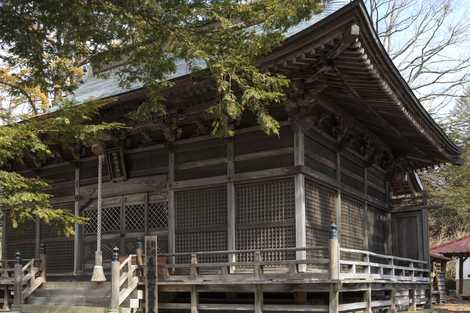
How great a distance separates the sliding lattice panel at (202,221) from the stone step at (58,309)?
2589mm

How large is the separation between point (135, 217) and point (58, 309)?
3149 mm

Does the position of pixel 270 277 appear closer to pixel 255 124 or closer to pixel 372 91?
pixel 255 124

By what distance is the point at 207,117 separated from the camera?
12.9 meters

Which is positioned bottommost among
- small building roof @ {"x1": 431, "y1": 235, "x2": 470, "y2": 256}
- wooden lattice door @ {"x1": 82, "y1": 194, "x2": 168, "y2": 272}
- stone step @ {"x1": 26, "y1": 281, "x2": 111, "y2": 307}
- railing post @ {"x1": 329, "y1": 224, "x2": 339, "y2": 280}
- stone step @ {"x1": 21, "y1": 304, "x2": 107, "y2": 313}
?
stone step @ {"x1": 21, "y1": 304, "x2": 107, "y2": 313}

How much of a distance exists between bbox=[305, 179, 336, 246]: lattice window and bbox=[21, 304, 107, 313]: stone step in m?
4.57

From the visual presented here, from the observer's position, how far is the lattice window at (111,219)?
14.8 meters

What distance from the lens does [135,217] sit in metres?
14.6

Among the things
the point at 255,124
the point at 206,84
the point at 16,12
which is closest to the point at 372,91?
the point at 255,124

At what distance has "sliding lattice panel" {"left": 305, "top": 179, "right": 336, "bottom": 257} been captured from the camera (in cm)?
1245

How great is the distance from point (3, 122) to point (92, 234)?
513cm

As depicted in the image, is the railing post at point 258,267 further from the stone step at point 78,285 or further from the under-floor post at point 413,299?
the under-floor post at point 413,299

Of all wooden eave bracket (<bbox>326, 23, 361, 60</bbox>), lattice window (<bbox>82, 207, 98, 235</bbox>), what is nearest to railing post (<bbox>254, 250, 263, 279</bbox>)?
wooden eave bracket (<bbox>326, 23, 361, 60</bbox>)

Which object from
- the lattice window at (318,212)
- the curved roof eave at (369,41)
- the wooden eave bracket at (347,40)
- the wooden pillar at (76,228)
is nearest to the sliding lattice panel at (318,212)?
the lattice window at (318,212)

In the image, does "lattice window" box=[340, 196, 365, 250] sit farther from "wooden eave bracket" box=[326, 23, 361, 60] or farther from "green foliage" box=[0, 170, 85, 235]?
"green foliage" box=[0, 170, 85, 235]
